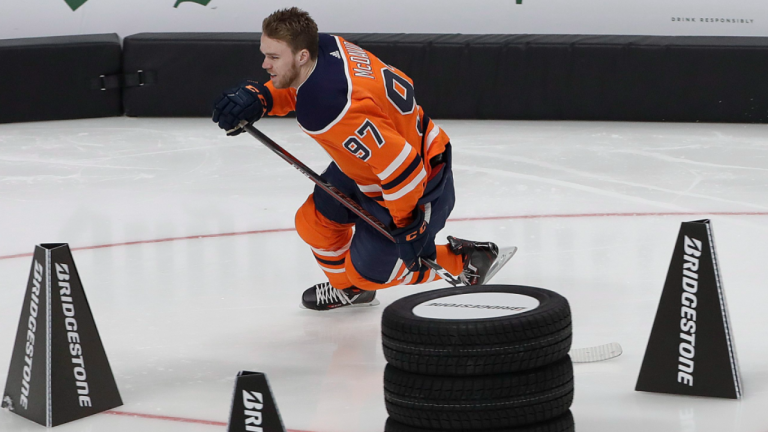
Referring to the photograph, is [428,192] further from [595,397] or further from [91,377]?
[91,377]

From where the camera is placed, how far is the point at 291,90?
3168 mm

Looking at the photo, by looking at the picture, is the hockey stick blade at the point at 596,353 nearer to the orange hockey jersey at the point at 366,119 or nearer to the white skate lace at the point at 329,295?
the orange hockey jersey at the point at 366,119

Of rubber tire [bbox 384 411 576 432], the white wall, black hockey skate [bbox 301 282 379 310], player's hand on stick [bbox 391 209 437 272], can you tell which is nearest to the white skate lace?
black hockey skate [bbox 301 282 379 310]

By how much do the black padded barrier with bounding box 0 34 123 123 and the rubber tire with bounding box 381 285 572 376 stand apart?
17.0 feet

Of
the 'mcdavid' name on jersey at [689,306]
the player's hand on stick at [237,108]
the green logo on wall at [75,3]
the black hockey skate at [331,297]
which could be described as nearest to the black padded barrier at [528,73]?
the green logo on wall at [75,3]

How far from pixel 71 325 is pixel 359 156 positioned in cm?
88

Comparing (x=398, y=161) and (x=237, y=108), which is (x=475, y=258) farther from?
(x=237, y=108)

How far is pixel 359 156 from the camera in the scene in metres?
2.67

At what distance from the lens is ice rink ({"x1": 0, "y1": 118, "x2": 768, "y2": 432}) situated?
2617 mm

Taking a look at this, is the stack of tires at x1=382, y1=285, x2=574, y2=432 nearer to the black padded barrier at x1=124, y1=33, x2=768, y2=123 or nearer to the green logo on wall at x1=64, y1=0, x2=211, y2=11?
the black padded barrier at x1=124, y1=33, x2=768, y2=123

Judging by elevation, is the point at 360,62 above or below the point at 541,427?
above

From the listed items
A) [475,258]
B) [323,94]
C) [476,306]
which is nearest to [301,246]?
[475,258]

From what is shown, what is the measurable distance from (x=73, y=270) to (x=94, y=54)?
4590 millimetres

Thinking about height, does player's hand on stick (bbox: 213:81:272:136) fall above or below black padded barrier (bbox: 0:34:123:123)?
above
